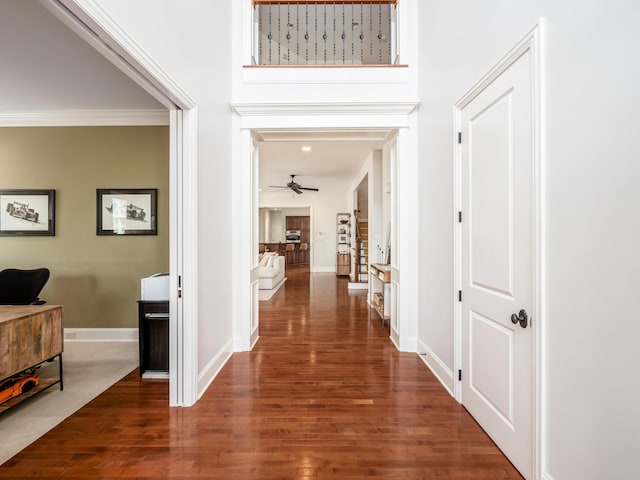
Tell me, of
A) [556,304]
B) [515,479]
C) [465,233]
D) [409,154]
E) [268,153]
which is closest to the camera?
[556,304]

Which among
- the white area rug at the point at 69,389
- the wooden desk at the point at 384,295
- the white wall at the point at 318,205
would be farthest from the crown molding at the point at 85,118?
the white wall at the point at 318,205

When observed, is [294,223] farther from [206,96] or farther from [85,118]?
[206,96]

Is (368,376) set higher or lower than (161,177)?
lower

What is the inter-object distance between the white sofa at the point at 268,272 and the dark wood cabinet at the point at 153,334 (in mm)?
4133

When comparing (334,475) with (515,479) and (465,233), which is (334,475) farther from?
(465,233)

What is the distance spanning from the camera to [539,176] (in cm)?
154

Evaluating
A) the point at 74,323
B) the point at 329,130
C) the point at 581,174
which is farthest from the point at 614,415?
the point at 74,323

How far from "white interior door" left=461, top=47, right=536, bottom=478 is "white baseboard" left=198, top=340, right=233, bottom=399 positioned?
6.74ft

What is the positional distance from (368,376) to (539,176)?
2.15m

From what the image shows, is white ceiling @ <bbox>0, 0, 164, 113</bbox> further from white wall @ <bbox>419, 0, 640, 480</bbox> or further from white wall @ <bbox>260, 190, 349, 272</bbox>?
white wall @ <bbox>260, 190, 349, 272</bbox>

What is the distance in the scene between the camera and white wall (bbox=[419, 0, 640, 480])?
1.11 metres

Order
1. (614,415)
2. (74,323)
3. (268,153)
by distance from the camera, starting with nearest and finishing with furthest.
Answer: (614,415) → (74,323) → (268,153)

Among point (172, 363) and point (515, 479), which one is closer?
point (515, 479)

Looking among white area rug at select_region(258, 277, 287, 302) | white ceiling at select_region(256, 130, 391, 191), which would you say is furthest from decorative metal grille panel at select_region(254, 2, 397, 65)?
white area rug at select_region(258, 277, 287, 302)
